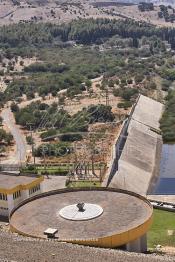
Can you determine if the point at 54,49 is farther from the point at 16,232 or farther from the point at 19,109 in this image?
the point at 16,232

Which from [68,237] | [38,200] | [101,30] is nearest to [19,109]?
[38,200]

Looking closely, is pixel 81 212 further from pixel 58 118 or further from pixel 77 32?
pixel 77 32

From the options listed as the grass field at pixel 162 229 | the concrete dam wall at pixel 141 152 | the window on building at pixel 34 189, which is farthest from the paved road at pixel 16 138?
the grass field at pixel 162 229

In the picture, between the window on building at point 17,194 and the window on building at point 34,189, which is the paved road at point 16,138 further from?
the window on building at point 17,194

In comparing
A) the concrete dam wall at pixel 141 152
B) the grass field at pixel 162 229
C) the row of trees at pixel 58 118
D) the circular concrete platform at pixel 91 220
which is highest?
the circular concrete platform at pixel 91 220

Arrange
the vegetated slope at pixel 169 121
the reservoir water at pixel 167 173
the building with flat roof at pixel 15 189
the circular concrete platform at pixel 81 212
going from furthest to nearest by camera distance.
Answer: the vegetated slope at pixel 169 121 < the reservoir water at pixel 167 173 < the building with flat roof at pixel 15 189 < the circular concrete platform at pixel 81 212

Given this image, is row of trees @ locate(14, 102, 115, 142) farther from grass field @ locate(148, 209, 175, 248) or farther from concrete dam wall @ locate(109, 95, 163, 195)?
grass field @ locate(148, 209, 175, 248)
